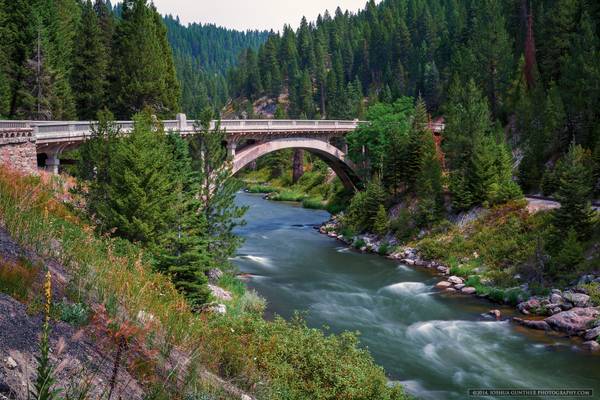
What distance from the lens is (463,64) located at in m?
67.3

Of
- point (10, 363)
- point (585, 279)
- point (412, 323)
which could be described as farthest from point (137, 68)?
point (10, 363)

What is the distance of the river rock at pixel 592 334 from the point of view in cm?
1997

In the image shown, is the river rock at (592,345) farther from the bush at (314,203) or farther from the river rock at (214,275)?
the bush at (314,203)

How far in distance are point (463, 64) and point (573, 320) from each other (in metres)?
53.0

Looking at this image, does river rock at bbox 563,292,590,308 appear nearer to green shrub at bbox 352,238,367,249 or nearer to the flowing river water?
the flowing river water

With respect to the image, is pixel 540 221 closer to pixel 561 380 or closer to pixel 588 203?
pixel 588 203

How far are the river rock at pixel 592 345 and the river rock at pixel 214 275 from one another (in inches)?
662

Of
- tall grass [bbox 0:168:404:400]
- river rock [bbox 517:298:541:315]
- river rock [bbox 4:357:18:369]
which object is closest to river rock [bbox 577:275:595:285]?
river rock [bbox 517:298:541:315]

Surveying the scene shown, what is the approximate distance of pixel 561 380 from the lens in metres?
17.4

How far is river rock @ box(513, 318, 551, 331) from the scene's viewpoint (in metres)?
21.8

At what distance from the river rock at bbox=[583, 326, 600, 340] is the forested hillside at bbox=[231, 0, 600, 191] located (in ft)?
65.6

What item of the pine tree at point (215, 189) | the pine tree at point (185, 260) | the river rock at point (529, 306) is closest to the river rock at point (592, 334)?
the river rock at point (529, 306)

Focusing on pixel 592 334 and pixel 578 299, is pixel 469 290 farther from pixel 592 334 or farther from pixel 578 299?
pixel 592 334

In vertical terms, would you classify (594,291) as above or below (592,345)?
above
